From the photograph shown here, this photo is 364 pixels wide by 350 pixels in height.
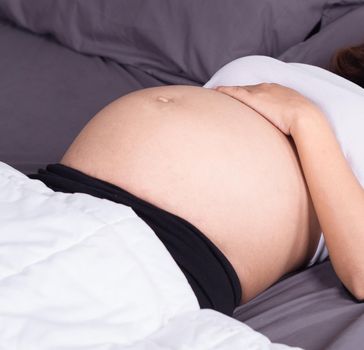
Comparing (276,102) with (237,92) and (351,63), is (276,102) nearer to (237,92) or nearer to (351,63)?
(237,92)

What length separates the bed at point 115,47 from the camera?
1.54 m

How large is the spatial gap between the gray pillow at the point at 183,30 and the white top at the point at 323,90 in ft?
1.10

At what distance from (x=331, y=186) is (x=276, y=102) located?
191mm

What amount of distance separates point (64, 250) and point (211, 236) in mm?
271

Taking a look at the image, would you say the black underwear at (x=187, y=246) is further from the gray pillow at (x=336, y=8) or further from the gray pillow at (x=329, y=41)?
the gray pillow at (x=336, y=8)

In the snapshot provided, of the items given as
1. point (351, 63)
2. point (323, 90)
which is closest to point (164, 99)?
point (323, 90)

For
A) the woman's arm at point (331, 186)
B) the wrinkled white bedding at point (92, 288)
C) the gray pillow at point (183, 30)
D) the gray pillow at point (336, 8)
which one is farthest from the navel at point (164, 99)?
the gray pillow at point (336, 8)

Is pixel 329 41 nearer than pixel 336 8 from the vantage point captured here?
Yes

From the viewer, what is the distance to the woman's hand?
1112mm

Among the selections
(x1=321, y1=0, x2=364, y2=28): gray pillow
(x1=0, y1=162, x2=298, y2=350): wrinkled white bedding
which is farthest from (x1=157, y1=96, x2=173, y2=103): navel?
(x1=321, y1=0, x2=364, y2=28): gray pillow

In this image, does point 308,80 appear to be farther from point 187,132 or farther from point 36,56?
point 36,56

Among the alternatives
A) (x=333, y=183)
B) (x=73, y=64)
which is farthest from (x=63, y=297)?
(x=73, y=64)

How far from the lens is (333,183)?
1.03 metres

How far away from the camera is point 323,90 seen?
47.8 inches
